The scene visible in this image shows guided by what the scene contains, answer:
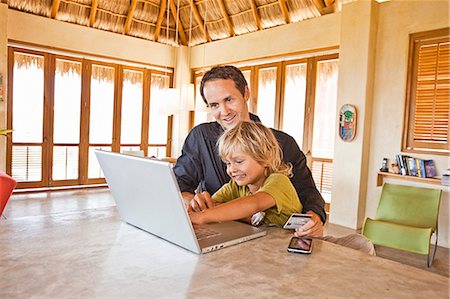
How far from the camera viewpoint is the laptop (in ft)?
3.18

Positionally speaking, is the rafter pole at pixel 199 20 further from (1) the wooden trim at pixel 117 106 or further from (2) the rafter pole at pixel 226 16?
(1) the wooden trim at pixel 117 106

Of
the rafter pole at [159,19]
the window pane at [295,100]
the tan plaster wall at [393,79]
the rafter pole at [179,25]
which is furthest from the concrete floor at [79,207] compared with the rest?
the rafter pole at [179,25]

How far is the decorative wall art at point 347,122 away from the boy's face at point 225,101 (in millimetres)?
3238

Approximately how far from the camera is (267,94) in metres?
6.50

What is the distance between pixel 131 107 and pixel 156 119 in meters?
0.64

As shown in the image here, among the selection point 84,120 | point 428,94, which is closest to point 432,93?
point 428,94

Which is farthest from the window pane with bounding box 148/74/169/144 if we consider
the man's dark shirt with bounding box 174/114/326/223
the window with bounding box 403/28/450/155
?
the man's dark shirt with bounding box 174/114/326/223

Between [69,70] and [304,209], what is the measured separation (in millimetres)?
6200

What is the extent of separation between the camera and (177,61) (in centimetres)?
784

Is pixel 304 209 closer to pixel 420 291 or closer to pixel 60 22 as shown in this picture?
pixel 420 291

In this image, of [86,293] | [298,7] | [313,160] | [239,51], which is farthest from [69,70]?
[86,293]

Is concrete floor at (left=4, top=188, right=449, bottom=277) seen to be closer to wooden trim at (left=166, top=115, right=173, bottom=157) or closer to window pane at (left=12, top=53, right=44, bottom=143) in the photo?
window pane at (left=12, top=53, right=44, bottom=143)

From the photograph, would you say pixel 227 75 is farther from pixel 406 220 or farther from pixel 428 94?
pixel 428 94

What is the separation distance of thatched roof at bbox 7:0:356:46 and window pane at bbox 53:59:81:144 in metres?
0.86
